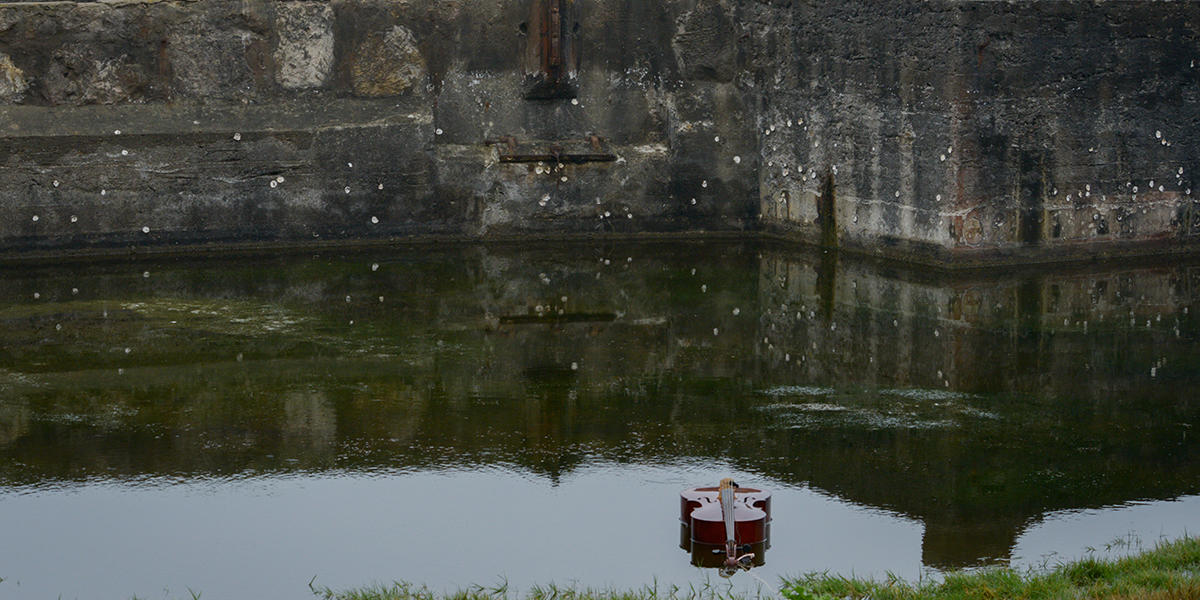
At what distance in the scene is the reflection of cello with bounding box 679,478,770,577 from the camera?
15.0 feet

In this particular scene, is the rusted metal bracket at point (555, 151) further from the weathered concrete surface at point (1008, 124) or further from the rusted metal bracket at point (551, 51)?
the weathered concrete surface at point (1008, 124)

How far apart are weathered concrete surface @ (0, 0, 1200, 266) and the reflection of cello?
214 inches

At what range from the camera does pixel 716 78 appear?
458 inches

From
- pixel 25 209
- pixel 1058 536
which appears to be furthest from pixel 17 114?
pixel 1058 536

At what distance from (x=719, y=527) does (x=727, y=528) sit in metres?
0.06

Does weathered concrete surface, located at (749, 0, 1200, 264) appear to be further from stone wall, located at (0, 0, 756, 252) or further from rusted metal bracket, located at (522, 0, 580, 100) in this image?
rusted metal bracket, located at (522, 0, 580, 100)

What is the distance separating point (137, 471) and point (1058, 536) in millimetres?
3274

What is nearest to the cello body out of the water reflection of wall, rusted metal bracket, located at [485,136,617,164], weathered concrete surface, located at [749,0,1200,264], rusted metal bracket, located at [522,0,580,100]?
the water reflection of wall

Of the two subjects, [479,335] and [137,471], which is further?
[479,335]

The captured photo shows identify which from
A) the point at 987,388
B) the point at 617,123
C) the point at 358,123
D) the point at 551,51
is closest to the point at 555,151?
the point at 617,123

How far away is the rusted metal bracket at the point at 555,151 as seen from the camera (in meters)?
11.3

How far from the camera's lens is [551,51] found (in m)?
11.2

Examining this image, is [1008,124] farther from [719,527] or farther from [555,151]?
[719,527]

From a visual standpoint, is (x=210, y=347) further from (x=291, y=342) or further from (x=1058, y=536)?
(x=1058, y=536)
